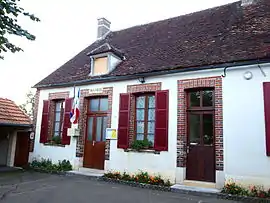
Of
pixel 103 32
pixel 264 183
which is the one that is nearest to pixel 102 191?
pixel 264 183

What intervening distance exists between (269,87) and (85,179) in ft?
20.7

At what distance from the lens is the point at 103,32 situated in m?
14.2

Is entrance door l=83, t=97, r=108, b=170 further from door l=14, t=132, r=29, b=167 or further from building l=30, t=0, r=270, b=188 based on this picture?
door l=14, t=132, r=29, b=167

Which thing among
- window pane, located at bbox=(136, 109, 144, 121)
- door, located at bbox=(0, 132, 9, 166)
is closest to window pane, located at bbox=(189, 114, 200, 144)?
window pane, located at bbox=(136, 109, 144, 121)

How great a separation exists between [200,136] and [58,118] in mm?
6136

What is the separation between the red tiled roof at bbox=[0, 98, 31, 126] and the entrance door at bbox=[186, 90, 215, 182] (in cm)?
759

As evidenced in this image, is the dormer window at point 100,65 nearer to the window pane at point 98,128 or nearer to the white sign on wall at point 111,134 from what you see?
the window pane at point 98,128

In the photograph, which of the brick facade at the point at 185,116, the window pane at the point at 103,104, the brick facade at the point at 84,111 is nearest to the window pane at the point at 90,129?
the brick facade at the point at 84,111

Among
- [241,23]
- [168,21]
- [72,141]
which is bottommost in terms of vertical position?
[72,141]

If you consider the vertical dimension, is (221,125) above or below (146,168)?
above

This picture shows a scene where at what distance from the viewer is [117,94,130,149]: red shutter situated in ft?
29.7

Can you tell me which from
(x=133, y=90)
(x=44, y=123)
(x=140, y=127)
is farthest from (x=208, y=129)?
(x=44, y=123)

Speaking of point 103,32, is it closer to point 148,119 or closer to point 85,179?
point 148,119

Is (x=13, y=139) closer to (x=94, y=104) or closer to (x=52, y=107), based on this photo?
(x=52, y=107)
